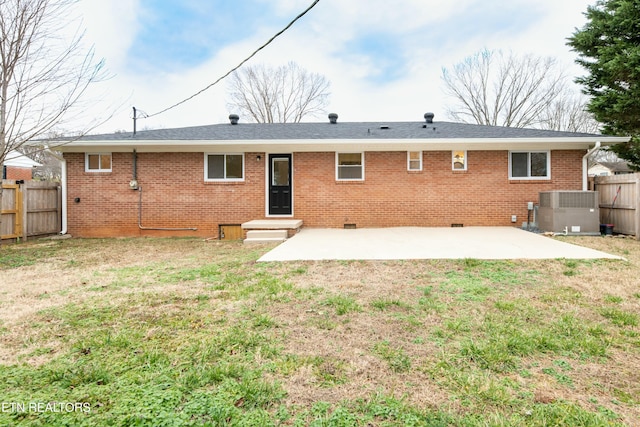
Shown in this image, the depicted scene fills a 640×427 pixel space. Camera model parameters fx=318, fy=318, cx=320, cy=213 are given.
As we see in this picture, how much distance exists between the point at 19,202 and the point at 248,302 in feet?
30.5

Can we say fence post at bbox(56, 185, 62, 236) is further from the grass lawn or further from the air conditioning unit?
the air conditioning unit

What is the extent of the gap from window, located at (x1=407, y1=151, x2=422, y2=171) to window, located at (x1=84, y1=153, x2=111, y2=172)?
970cm

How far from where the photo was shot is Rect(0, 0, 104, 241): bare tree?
6660 mm

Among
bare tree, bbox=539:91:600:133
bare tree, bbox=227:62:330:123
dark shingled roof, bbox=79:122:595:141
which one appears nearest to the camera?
dark shingled roof, bbox=79:122:595:141

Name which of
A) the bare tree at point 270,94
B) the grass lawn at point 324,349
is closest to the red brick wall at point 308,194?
the grass lawn at point 324,349

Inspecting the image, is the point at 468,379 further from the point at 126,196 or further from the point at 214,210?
the point at 126,196

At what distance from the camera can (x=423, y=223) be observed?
10.3 metres

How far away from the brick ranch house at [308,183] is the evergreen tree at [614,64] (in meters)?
3.36

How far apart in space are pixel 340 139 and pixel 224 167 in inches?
154

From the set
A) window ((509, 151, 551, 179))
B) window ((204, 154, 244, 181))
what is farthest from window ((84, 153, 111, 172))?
window ((509, 151, 551, 179))

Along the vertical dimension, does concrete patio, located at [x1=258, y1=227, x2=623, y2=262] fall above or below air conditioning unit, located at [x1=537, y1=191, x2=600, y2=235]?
below

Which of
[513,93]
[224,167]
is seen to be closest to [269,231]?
[224,167]

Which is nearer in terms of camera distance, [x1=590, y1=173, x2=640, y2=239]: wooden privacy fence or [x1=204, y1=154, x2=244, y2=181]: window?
[x1=590, y1=173, x2=640, y2=239]: wooden privacy fence

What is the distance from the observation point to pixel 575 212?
28.6ft
